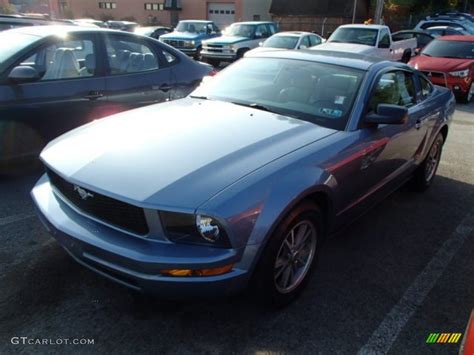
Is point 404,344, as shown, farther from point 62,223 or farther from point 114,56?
point 114,56

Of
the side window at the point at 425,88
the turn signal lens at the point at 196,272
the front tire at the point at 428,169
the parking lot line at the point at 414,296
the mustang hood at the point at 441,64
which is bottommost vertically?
the parking lot line at the point at 414,296

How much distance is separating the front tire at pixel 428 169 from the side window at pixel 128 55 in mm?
3518

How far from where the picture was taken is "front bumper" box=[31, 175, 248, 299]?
Answer: 215 cm

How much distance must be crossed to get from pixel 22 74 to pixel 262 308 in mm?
3269

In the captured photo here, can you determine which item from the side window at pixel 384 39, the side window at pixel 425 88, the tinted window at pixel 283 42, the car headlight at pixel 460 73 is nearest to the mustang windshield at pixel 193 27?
the tinted window at pixel 283 42

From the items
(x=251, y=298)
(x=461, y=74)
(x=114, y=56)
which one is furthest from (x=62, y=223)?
(x=461, y=74)

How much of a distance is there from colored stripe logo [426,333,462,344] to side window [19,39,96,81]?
423 centimetres

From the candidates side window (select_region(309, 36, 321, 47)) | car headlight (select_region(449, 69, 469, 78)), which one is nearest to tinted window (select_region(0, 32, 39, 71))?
car headlight (select_region(449, 69, 469, 78))

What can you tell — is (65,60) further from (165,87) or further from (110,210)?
(110,210)

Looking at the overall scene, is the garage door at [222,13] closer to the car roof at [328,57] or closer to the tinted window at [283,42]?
the tinted window at [283,42]

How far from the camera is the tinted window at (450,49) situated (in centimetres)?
1120

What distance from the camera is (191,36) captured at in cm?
1814

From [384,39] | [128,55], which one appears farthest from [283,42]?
[128,55]

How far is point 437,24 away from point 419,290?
21.0 m
